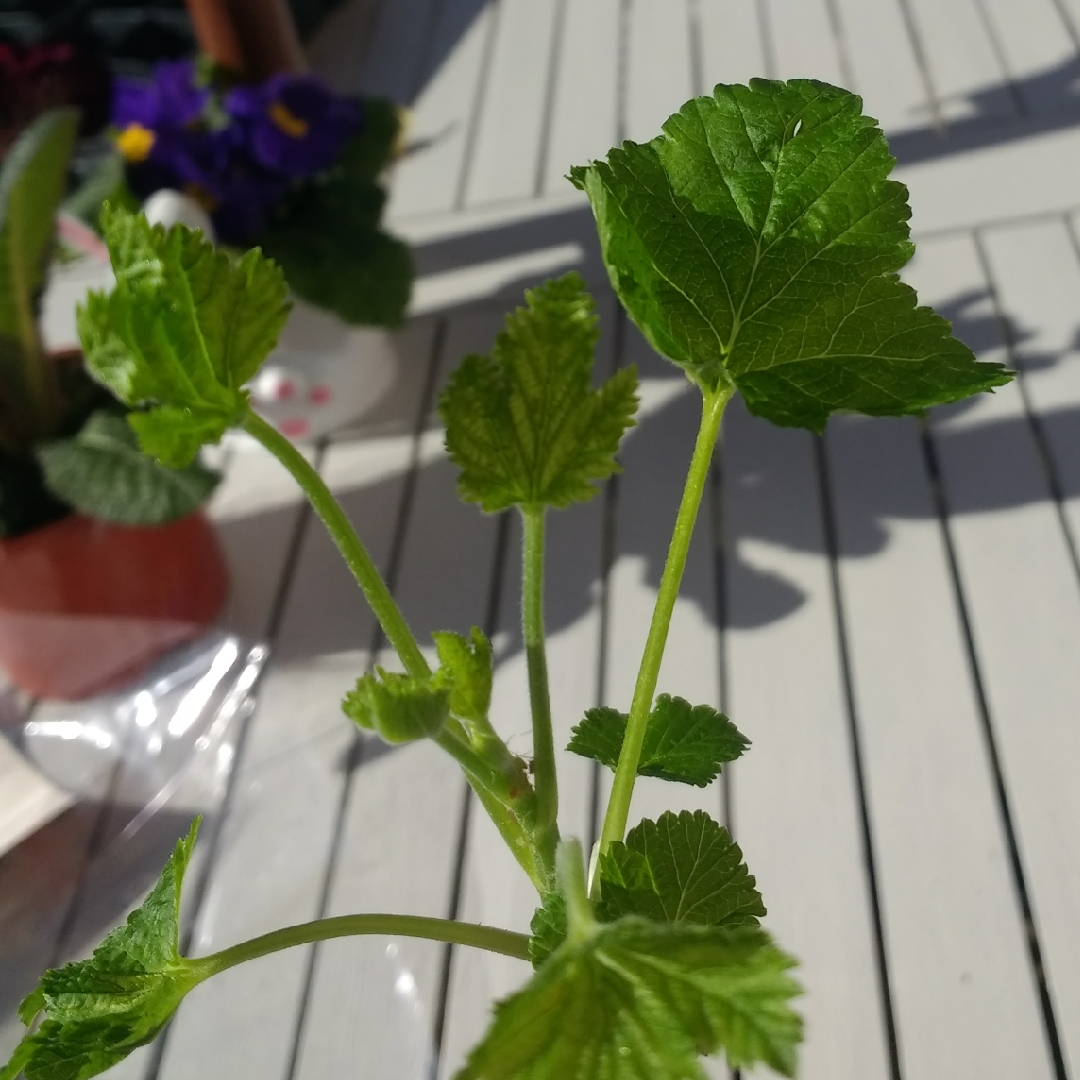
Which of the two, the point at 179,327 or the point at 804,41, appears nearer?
the point at 179,327

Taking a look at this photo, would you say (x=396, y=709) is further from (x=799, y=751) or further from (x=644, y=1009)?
(x=799, y=751)

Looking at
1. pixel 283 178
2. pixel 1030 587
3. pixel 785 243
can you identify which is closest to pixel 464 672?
pixel 785 243

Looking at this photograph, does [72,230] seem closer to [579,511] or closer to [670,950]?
[579,511]

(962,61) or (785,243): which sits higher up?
(962,61)

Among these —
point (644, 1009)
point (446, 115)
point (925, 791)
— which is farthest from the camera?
point (446, 115)

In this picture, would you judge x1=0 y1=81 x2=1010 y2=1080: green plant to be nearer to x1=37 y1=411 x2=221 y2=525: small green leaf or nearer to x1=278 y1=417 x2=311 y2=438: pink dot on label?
x1=37 y1=411 x2=221 y2=525: small green leaf

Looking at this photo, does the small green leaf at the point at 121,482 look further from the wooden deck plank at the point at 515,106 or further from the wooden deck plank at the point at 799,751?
the wooden deck plank at the point at 515,106

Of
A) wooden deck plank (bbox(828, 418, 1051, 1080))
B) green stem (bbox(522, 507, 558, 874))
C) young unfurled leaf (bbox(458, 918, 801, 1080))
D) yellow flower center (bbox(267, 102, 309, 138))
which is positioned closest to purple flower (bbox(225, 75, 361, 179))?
yellow flower center (bbox(267, 102, 309, 138))
